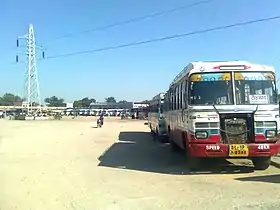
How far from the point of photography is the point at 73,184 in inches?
416

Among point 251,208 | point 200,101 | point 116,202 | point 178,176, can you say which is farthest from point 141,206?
point 200,101

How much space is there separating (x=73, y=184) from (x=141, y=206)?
3.12m

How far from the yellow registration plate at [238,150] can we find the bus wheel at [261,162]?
3.18 feet

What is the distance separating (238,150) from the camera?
1141 centimetres

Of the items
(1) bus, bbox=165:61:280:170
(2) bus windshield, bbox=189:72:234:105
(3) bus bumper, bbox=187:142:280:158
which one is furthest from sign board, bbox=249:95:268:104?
(3) bus bumper, bbox=187:142:280:158

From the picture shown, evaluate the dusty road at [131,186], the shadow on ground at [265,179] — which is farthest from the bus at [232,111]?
the dusty road at [131,186]

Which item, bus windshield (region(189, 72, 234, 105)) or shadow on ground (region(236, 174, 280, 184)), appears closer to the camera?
shadow on ground (region(236, 174, 280, 184))

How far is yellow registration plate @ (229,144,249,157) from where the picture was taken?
1141 cm

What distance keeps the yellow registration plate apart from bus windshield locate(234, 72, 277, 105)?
1162 mm

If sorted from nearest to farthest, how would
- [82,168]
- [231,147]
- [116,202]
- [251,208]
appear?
[251,208]
[116,202]
[231,147]
[82,168]

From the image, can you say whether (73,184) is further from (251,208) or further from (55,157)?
(55,157)

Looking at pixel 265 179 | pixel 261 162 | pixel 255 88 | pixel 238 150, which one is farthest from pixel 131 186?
pixel 255 88

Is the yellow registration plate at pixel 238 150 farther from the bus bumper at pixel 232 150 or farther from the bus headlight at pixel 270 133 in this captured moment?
the bus headlight at pixel 270 133

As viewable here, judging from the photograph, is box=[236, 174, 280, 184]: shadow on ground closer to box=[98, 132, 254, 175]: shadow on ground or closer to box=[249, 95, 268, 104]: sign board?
box=[98, 132, 254, 175]: shadow on ground
